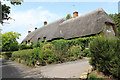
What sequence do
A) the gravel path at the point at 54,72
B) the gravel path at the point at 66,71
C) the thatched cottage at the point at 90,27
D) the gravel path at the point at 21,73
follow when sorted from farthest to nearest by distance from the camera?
the thatched cottage at the point at 90,27, the gravel path at the point at 21,73, the gravel path at the point at 54,72, the gravel path at the point at 66,71

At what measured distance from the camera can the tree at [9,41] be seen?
28766 mm

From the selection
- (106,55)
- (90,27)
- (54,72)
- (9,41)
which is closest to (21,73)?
(54,72)

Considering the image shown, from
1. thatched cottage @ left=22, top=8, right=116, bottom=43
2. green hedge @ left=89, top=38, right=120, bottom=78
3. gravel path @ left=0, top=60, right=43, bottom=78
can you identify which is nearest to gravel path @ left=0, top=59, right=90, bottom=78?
gravel path @ left=0, top=60, right=43, bottom=78

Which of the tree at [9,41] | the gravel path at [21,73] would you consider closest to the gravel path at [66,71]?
the gravel path at [21,73]

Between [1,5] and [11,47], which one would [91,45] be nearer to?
[1,5]

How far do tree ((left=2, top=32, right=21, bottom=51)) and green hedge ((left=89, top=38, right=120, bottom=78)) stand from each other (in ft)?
86.2

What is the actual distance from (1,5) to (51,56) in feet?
18.9

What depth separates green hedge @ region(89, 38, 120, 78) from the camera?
15.4 feet

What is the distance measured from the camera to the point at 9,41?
96.5 ft

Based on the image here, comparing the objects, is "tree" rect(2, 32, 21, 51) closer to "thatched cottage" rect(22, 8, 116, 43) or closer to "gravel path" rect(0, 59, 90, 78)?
"thatched cottage" rect(22, 8, 116, 43)

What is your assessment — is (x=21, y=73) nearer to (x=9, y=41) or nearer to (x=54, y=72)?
(x=54, y=72)

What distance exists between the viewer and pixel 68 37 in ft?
68.7

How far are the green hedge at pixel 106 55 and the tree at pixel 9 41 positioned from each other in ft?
86.2

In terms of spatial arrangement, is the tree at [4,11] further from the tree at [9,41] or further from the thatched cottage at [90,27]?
the tree at [9,41]
